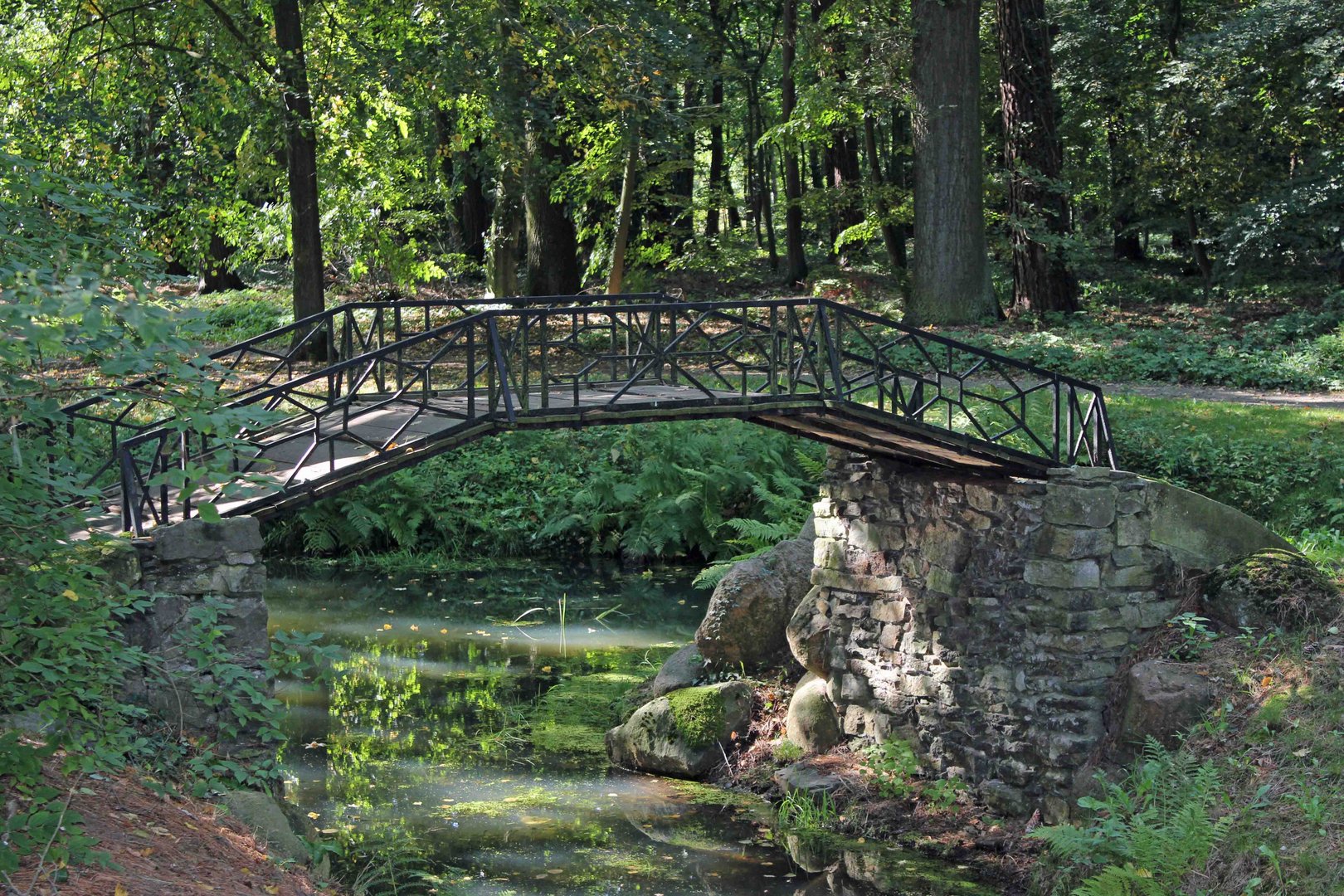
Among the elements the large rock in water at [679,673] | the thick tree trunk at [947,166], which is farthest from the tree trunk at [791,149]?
the large rock in water at [679,673]

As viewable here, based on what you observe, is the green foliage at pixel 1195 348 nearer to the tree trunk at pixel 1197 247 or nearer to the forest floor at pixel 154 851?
the tree trunk at pixel 1197 247

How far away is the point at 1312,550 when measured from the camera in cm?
1130

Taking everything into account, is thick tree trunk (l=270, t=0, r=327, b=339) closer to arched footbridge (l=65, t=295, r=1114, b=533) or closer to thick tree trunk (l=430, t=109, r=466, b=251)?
thick tree trunk (l=430, t=109, r=466, b=251)

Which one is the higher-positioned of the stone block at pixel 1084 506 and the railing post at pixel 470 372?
the railing post at pixel 470 372

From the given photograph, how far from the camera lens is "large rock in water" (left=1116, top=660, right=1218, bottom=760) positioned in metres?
9.36

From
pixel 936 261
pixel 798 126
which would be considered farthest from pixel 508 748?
pixel 798 126

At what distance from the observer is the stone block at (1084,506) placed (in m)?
→ 10.1

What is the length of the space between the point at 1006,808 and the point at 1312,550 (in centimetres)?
358

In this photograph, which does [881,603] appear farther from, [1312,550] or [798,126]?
[798,126]

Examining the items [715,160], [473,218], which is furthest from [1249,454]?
[715,160]

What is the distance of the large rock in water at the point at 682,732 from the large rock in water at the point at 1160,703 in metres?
3.66

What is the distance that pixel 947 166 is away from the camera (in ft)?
66.7

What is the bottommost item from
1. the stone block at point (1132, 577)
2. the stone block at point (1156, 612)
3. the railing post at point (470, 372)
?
the stone block at point (1156, 612)

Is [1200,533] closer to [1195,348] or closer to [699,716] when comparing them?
[699,716]
